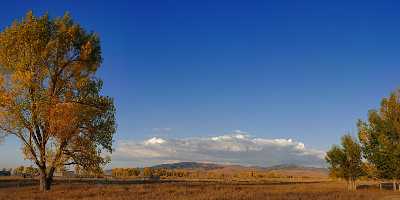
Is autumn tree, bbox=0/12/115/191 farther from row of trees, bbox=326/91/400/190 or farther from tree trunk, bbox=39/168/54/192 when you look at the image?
row of trees, bbox=326/91/400/190

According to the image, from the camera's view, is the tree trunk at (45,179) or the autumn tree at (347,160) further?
the autumn tree at (347,160)

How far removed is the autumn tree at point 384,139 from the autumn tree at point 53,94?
31524 millimetres

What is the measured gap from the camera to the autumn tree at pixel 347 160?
6419 cm

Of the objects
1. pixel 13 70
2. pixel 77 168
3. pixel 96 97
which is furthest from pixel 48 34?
pixel 77 168

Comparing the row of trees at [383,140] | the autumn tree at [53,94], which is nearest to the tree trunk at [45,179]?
the autumn tree at [53,94]

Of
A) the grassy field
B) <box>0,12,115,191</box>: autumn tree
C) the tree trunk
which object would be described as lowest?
the grassy field

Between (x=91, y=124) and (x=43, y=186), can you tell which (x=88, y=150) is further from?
(x=43, y=186)

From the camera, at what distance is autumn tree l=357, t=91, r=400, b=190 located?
49875 mm

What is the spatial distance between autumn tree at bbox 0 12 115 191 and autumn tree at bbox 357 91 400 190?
103 ft

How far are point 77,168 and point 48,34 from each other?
12.4 metres

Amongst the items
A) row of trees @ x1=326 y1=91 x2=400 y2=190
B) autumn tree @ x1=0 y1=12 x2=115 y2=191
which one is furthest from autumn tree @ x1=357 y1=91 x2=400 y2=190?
autumn tree @ x1=0 y1=12 x2=115 y2=191

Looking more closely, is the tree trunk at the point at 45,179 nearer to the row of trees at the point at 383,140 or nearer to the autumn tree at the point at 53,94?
the autumn tree at the point at 53,94

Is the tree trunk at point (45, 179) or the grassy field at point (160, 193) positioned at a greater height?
the tree trunk at point (45, 179)

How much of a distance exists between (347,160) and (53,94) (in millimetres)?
45453
